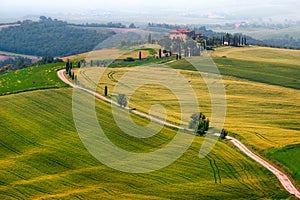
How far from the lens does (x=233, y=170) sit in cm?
6500

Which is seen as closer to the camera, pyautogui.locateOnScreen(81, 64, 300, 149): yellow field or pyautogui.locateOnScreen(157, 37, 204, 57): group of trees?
pyautogui.locateOnScreen(81, 64, 300, 149): yellow field

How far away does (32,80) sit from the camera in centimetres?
12125

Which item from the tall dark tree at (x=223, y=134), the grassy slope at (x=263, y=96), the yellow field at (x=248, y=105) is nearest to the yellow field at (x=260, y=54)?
the grassy slope at (x=263, y=96)

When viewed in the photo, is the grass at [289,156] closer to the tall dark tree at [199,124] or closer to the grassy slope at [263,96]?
the grassy slope at [263,96]

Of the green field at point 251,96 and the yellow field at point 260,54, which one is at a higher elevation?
the yellow field at point 260,54

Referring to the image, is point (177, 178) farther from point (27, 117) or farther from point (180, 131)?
point (27, 117)

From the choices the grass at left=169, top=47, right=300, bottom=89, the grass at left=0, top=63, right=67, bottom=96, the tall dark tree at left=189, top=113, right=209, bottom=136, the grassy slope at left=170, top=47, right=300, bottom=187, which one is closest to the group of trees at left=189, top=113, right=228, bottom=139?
the tall dark tree at left=189, top=113, right=209, bottom=136

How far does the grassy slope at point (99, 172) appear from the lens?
56.1 meters

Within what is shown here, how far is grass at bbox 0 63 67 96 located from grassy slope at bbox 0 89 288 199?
30213mm

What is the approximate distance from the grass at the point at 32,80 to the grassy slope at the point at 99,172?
99.1 feet

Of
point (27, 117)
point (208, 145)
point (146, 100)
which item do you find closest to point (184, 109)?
point (146, 100)

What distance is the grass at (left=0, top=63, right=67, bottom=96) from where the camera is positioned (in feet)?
359

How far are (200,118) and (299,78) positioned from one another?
62622 mm

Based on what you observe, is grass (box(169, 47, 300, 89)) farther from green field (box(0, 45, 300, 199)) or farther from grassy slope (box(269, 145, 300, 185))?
grassy slope (box(269, 145, 300, 185))
